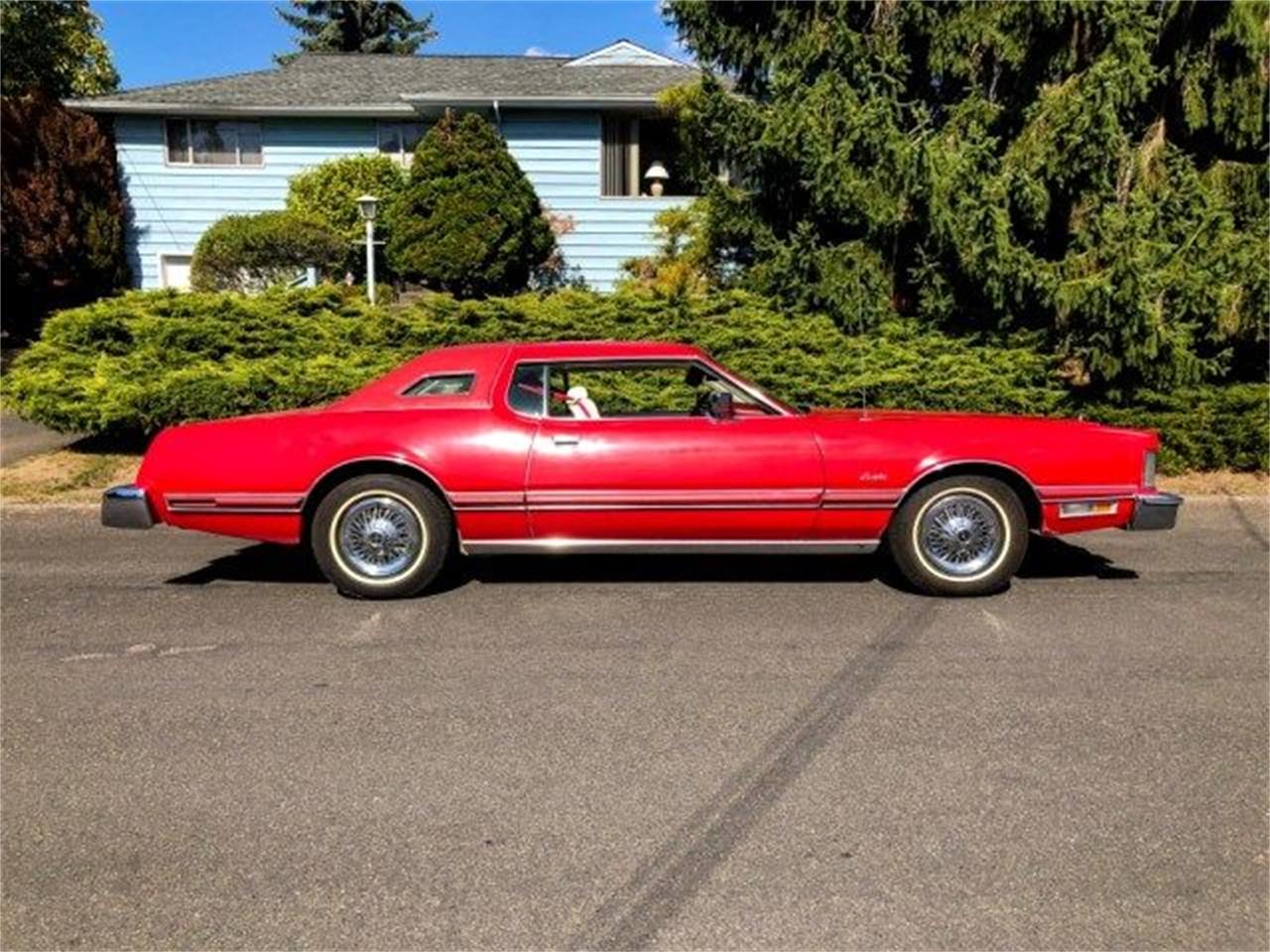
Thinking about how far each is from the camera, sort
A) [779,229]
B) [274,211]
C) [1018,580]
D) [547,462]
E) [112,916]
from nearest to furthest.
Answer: [112,916] < [547,462] < [1018,580] < [779,229] < [274,211]

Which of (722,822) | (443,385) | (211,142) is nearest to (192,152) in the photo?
(211,142)

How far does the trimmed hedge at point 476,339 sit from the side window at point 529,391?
161 inches

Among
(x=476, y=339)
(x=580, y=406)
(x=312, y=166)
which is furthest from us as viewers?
(x=312, y=166)

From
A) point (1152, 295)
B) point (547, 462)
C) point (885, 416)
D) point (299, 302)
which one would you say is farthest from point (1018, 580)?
point (299, 302)

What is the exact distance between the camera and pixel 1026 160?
931 cm

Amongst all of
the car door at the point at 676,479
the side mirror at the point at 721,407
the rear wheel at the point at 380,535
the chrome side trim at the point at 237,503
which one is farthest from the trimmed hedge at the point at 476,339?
the rear wheel at the point at 380,535

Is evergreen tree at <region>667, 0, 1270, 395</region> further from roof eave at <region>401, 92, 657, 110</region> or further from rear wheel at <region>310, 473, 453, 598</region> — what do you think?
roof eave at <region>401, 92, 657, 110</region>

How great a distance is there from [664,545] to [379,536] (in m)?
1.53

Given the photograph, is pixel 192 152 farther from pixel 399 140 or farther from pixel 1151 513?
pixel 1151 513

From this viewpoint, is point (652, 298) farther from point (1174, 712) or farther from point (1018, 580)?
point (1174, 712)

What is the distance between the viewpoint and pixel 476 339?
32.6ft

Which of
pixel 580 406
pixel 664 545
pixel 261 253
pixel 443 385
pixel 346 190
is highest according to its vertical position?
pixel 346 190

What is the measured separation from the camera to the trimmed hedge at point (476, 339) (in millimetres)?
9242

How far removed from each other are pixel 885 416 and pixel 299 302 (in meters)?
6.76
